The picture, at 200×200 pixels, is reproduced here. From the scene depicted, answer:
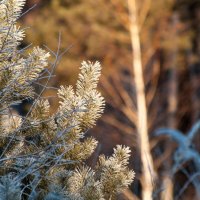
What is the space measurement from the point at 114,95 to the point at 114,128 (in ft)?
3.50

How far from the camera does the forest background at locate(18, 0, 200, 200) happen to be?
63.2 feet

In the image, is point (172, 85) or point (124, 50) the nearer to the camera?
point (124, 50)

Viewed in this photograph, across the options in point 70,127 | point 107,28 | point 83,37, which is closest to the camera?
point 70,127

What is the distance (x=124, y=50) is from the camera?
20.0m

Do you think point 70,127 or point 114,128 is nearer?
point 70,127

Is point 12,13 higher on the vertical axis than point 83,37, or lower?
lower

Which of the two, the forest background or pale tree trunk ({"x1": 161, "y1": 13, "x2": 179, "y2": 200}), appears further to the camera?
pale tree trunk ({"x1": 161, "y1": 13, "x2": 179, "y2": 200})

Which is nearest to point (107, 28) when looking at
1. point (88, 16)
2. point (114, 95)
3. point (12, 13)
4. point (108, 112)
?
point (88, 16)

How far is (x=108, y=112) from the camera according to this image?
22.4 m

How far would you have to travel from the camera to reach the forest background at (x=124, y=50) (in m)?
19.3

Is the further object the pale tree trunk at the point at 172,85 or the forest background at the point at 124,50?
the pale tree trunk at the point at 172,85

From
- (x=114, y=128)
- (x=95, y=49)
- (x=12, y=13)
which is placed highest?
(x=95, y=49)

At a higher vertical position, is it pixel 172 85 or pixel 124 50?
pixel 172 85

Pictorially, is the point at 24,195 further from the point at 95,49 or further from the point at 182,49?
the point at 182,49
